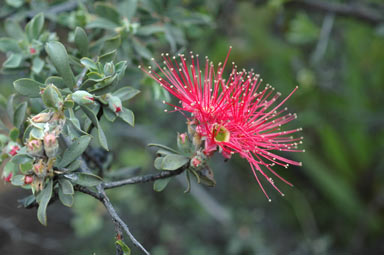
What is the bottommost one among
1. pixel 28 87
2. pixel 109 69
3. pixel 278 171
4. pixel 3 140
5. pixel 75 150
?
pixel 278 171

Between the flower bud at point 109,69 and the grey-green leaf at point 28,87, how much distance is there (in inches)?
9.9

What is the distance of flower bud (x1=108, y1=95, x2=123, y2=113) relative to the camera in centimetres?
166

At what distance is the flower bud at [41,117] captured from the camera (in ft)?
4.82

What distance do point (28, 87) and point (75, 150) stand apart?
1.07 ft

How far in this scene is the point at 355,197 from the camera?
4.55 metres

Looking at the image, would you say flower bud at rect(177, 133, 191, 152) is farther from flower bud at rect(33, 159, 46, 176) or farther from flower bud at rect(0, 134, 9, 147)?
flower bud at rect(0, 134, 9, 147)

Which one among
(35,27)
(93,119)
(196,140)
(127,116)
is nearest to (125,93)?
(127,116)

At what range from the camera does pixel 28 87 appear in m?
1.61

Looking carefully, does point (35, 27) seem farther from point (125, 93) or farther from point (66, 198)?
point (66, 198)

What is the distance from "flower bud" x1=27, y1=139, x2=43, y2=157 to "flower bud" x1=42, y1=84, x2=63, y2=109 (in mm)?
139

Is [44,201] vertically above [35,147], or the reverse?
[35,147]

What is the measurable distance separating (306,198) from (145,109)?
216 centimetres

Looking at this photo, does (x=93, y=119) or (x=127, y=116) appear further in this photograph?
(x=127, y=116)

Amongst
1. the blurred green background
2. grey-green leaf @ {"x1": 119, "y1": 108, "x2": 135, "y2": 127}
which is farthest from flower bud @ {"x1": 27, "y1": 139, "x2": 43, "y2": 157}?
the blurred green background
